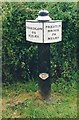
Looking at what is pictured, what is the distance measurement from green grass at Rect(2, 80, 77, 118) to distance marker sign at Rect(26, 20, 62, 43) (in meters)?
0.92

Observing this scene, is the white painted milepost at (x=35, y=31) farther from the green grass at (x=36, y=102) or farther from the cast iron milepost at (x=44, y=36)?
the green grass at (x=36, y=102)

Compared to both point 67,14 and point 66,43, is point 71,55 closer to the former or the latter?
point 66,43

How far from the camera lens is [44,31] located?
15.3 feet

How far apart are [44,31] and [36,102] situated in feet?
3.47

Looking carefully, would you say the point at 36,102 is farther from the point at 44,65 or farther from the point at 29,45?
the point at 29,45

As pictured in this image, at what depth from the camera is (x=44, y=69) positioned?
4.88m

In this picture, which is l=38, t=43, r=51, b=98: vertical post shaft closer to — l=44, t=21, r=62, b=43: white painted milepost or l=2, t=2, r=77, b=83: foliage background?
l=44, t=21, r=62, b=43: white painted milepost

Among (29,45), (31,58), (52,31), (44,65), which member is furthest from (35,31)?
(31,58)

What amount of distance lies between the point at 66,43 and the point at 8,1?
3.88 ft

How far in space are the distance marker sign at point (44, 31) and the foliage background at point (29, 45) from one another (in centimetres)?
67

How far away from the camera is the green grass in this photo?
183 inches

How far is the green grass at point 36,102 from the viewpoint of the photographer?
4.66 metres

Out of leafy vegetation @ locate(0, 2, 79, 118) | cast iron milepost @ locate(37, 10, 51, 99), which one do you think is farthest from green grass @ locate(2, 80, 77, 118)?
cast iron milepost @ locate(37, 10, 51, 99)

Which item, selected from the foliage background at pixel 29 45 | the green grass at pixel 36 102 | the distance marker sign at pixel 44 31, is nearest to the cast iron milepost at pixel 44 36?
the distance marker sign at pixel 44 31
